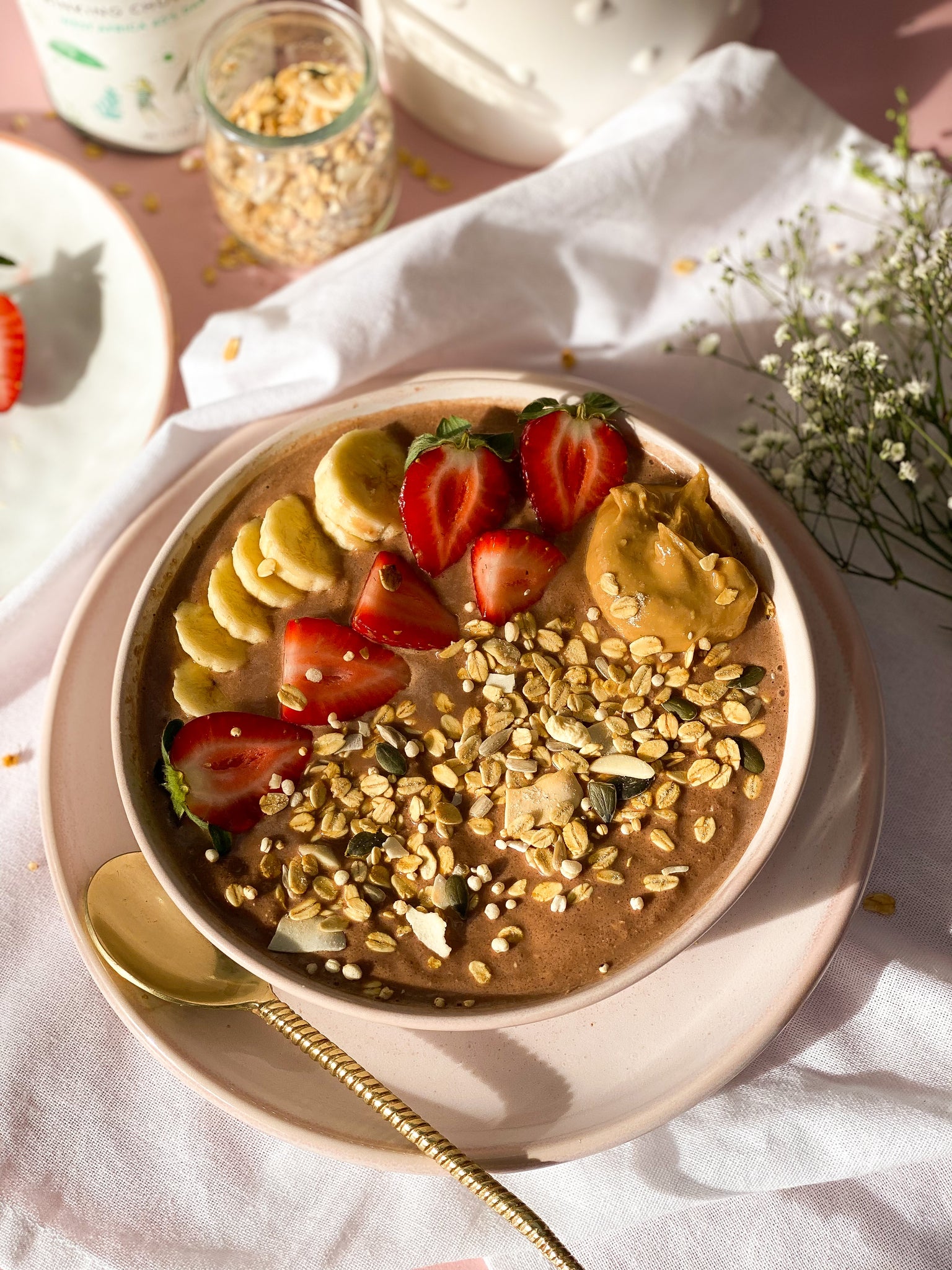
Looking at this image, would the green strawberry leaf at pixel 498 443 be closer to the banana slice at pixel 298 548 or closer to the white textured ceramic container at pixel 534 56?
the banana slice at pixel 298 548

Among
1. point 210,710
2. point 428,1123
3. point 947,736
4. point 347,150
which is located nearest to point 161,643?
point 210,710

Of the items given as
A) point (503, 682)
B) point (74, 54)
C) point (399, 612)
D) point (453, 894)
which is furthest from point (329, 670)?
point (74, 54)

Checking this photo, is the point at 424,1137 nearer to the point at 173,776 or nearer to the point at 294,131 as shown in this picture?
the point at 173,776

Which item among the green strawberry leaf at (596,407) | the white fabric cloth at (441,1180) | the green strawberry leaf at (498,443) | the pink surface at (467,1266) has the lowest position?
the pink surface at (467,1266)

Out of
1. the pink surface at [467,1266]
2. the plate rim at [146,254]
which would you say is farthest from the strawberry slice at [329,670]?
the pink surface at [467,1266]

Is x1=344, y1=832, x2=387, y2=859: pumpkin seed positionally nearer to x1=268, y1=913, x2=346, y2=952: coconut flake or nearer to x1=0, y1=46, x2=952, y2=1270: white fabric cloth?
x1=268, y1=913, x2=346, y2=952: coconut flake

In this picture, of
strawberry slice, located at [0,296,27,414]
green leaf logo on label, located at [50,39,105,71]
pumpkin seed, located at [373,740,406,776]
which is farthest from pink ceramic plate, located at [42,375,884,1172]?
green leaf logo on label, located at [50,39,105,71]

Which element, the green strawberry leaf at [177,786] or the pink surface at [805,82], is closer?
the green strawberry leaf at [177,786]
